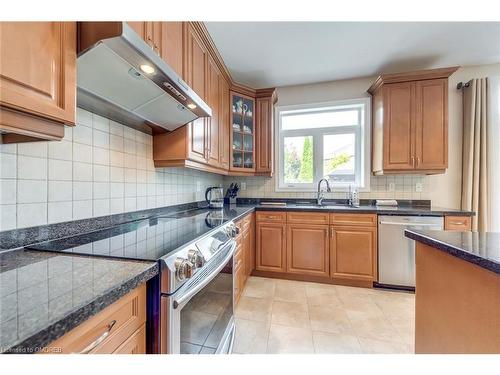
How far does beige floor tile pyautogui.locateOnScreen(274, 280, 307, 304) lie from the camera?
2090 millimetres

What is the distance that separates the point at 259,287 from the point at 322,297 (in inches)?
26.2

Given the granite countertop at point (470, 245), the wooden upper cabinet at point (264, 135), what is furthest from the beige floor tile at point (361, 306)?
the wooden upper cabinet at point (264, 135)

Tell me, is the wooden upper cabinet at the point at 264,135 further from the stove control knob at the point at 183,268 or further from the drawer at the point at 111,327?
the drawer at the point at 111,327

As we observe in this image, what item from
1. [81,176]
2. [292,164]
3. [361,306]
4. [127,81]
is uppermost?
[127,81]

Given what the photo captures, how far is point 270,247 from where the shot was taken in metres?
2.56

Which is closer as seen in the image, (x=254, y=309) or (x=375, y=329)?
(x=375, y=329)

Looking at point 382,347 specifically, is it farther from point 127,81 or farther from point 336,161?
point 127,81

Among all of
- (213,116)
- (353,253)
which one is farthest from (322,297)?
(213,116)

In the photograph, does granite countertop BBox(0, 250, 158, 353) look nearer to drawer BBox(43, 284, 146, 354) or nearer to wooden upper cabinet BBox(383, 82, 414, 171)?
drawer BBox(43, 284, 146, 354)

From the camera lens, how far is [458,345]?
80 cm

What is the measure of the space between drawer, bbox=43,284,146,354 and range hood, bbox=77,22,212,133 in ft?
2.99

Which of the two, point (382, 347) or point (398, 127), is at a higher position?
point (398, 127)

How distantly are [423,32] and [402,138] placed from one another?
1.02m
